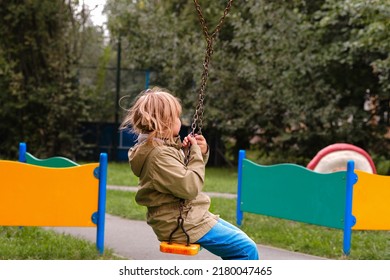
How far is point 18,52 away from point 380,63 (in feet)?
29.2

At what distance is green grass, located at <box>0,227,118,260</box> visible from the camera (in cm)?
624

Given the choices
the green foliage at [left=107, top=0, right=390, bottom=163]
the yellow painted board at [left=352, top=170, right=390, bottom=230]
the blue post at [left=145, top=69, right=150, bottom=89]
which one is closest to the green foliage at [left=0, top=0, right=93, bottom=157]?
the blue post at [left=145, top=69, right=150, bottom=89]

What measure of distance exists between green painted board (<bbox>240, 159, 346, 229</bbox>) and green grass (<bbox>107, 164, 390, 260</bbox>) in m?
0.23

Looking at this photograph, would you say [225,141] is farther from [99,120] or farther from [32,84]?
[32,84]

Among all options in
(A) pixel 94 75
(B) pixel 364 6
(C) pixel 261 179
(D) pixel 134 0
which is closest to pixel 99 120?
(A) pixel 94 75

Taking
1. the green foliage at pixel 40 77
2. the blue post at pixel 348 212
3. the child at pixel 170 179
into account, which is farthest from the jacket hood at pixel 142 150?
the green foliage at pixel 40 77

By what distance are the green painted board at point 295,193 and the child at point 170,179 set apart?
9.46 feet

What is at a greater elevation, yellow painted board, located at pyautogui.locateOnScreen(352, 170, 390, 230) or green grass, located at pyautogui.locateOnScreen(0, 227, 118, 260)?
yellow painted board, located at pyautogui.locateOnScreen(352, 170, 390, 230)

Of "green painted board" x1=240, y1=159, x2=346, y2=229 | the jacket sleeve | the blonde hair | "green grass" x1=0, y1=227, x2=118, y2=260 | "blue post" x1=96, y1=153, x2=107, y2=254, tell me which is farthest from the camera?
"green painted board" x1=240, y1=159, x2=346, y2=229

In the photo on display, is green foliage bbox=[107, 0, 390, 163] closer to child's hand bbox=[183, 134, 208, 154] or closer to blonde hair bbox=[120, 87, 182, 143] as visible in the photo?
child's hand bbox=[183, 134, 208, 154]

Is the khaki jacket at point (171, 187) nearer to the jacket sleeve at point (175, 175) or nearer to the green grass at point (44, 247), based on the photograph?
the jacket sleeve at point (175, 175)

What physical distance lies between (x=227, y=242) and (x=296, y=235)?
3716mm

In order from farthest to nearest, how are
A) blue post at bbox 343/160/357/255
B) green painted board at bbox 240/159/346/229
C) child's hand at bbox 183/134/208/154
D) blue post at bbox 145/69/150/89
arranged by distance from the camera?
blue post at bbox 145/69/150/89, green painted board at bbox 240/159/346/229, blue post at bbox 343/160/357/255, child's hand at bbox 183/134/208/154

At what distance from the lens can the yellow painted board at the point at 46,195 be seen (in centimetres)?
626
